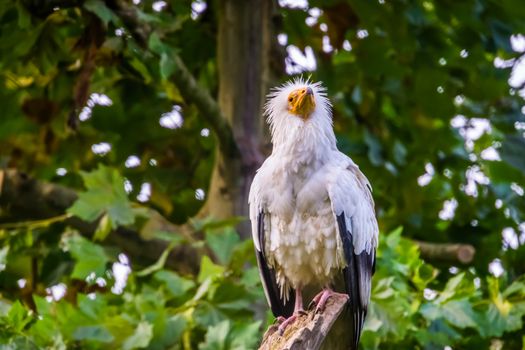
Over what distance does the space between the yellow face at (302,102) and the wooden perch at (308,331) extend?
3.81 feet

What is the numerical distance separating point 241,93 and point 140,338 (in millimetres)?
2454

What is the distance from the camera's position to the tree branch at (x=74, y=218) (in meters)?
8.62

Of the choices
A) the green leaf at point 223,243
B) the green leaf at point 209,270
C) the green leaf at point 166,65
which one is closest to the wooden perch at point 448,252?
the green leaf at point 223,243

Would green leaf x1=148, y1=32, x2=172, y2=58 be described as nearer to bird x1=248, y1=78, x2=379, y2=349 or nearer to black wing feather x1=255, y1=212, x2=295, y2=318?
bird x1=248, y1=78, x2=379, y2=349

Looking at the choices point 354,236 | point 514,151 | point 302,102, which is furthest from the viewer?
point 514,151

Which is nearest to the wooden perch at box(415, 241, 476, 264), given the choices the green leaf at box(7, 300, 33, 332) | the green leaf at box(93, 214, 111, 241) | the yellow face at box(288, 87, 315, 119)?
the green leaf at box(93, 214, 111, 241)

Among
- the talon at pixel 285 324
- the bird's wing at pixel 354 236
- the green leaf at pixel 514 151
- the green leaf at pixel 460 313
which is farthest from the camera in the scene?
the green leaf at pixel 514 151

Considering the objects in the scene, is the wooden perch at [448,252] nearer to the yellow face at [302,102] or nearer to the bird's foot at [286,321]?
the yellow face at [302,102]

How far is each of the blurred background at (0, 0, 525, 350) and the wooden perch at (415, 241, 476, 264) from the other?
17mm

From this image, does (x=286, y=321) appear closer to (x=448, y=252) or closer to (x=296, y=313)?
(x=296, y=313)

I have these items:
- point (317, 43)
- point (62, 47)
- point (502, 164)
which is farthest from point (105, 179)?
point (502, 164)

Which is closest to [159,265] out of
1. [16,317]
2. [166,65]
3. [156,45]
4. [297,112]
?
[16,317]

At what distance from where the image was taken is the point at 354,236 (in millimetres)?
6625

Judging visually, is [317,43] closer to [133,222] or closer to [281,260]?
[133,222]
